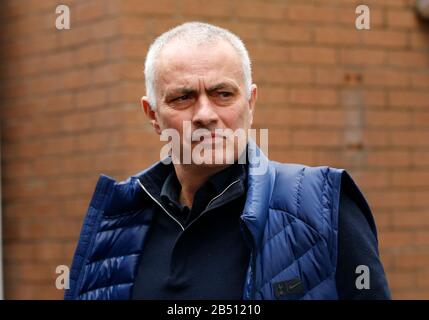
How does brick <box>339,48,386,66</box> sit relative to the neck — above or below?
above

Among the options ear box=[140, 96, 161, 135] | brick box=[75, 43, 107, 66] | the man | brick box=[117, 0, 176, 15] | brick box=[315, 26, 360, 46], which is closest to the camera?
the man

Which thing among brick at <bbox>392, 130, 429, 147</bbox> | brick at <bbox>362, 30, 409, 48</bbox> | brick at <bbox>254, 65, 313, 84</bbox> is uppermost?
brick at <bbox>362, 30, 409, 48</bbox>

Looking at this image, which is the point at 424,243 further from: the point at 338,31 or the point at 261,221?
the point at 261,221

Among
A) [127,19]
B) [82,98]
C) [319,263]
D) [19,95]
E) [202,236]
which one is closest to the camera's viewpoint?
[319,263]

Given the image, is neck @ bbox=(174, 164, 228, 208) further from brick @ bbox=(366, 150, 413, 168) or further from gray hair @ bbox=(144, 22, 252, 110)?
brick @ bbox=(366, 150, 413, 168)

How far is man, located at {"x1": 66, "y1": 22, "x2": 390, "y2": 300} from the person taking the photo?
2.22 meters

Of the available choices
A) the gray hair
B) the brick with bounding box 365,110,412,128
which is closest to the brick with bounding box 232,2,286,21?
the brick with bounding box 365,110,412,128

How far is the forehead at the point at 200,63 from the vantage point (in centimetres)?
246

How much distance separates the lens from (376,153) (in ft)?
15.3

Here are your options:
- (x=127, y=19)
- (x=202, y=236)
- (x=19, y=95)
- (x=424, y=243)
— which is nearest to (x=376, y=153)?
(x=424, y=243)

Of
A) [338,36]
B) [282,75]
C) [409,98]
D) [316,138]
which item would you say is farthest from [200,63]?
[409,98]

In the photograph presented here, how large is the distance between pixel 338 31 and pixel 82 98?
1401 mm

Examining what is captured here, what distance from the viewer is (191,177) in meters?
2.61

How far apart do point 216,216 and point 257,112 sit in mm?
1983
